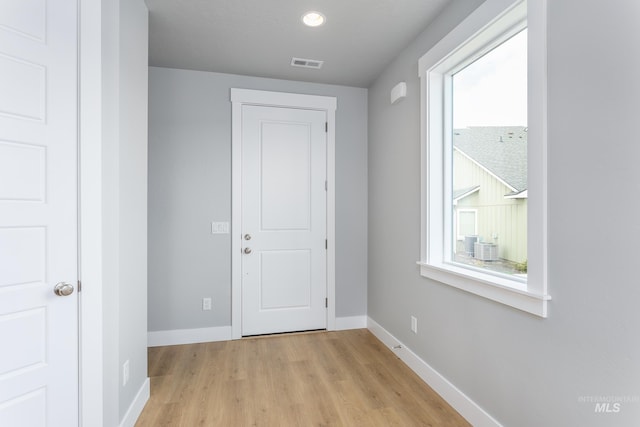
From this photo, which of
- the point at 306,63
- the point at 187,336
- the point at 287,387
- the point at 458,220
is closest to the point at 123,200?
the point at 287,387

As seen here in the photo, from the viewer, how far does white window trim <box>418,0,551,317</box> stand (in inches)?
54.7

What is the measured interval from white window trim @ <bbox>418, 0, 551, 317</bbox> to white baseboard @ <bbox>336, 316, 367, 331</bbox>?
52.6 inches

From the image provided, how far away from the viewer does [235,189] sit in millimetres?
3102

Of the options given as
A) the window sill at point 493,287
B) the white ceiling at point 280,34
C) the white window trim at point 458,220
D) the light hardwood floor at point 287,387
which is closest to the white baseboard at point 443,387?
the light hardwood floor at point 287,387

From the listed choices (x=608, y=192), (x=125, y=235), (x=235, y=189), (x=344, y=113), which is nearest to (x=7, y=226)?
(x=125, y=235)

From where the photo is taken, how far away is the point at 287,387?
224 cm

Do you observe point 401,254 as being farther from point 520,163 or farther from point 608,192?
point 608,192

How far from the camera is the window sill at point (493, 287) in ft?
4.60

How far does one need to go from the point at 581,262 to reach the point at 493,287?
18.5 inches

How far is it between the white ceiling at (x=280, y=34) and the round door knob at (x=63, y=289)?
5.93 feet

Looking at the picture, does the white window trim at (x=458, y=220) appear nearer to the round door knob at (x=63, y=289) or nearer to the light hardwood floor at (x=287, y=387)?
the light hardwood floor at (x=287, y=387)

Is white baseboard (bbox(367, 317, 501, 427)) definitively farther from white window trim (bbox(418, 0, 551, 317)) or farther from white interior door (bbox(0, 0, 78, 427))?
white interior door (bbox(0, 0, 78, 427))

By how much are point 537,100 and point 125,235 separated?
2.16 m

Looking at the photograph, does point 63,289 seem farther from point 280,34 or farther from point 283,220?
point 280,34
